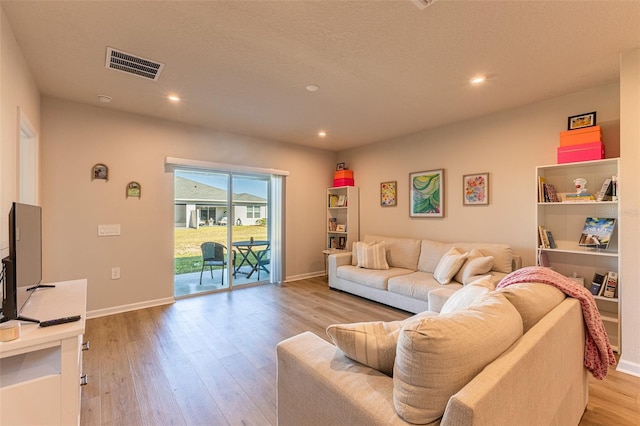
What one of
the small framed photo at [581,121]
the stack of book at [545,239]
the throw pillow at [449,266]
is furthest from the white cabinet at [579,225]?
the throw pillow at [449,266]

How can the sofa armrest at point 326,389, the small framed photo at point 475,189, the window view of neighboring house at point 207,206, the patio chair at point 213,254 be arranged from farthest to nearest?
the patio chair at point 213,254 → the window view of neighboring house at point 207,206 → the small framed photo at point 475,189 → the sofa armrest at point 326,389

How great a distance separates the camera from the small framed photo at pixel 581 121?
2.87 meters

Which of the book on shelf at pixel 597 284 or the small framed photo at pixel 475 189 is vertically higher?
the small framed photo at pixel 475 189

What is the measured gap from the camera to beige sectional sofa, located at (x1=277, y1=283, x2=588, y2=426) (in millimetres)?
893

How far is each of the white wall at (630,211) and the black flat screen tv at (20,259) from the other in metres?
3.99

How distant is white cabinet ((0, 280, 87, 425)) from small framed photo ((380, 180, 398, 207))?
4.19m

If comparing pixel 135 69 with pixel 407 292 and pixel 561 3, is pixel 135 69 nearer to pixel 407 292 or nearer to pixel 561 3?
pixel 561 3

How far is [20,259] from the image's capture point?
5.03ft

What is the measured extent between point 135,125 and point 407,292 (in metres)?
3.94

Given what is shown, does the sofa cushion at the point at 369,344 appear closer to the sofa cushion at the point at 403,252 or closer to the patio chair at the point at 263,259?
the sofa cushion at the point at 403,252

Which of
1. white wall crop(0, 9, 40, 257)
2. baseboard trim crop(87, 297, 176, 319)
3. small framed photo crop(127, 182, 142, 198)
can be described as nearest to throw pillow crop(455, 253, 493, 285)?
baseboard trim crop(87, 297, 176, 319)

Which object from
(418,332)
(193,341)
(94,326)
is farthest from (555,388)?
(94,326)

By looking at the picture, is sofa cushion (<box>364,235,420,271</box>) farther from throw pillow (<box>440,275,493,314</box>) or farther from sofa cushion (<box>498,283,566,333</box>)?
sofa cushion (<box>498,283,566,333</box>)

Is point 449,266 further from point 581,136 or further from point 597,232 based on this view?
point 581,136
